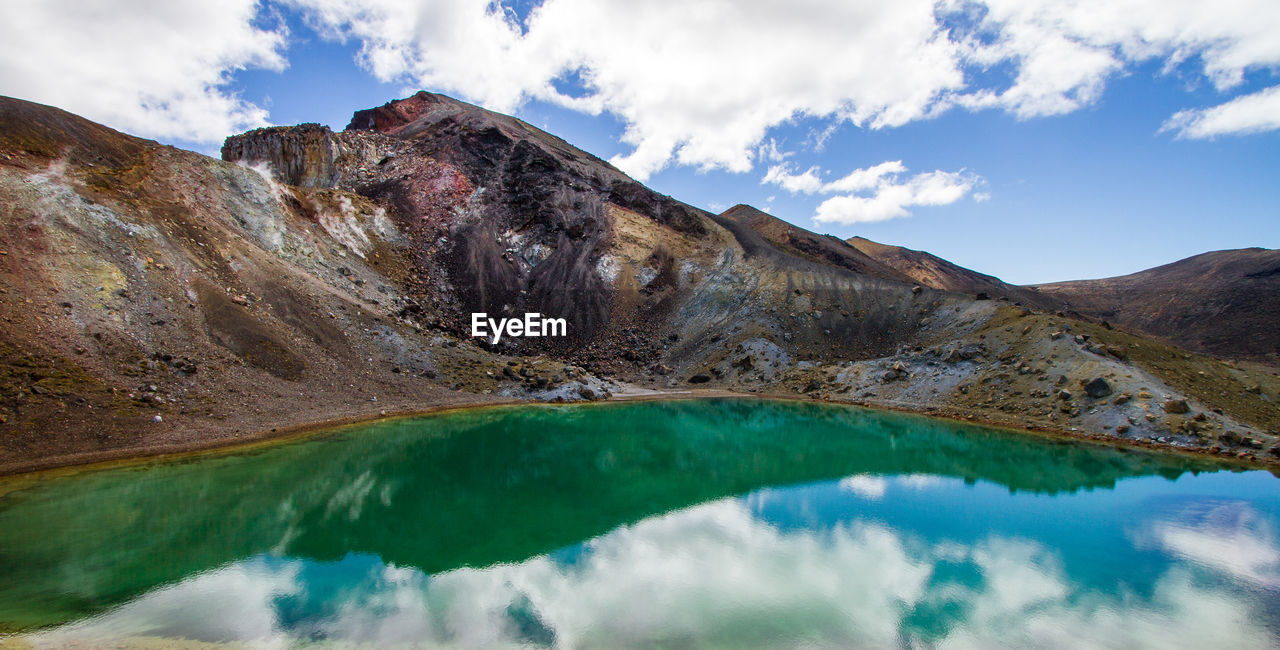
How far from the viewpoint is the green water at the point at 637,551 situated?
9.73 meters

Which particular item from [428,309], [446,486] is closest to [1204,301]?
[428,309]

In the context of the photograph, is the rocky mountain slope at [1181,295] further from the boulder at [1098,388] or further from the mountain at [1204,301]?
the boulder at [1098,388]

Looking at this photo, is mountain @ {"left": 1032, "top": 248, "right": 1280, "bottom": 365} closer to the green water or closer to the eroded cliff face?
the eroded cliff face

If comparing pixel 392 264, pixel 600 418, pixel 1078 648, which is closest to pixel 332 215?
pixel 392 264

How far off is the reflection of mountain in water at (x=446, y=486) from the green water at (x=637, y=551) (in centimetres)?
10

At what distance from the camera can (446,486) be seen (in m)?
18.1

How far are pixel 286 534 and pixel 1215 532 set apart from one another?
1011 inches

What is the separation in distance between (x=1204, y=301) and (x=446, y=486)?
Answer: 91413 millimetres

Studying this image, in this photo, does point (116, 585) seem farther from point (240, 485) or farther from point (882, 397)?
point (882, 397)

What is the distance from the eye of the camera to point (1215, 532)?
14.9 metres

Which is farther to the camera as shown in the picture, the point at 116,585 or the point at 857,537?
the point at 857,537

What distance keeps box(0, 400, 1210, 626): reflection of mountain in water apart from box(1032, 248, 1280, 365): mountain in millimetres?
53063

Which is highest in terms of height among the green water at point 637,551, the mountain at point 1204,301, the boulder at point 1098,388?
the mountain at point 1204,301

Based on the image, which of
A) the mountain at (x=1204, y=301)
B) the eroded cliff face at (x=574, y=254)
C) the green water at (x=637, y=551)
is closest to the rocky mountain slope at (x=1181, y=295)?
the mountain at (x=1204, y=301)
